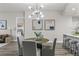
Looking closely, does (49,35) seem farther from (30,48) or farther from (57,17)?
(57,17)

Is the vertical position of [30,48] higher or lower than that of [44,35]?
lower

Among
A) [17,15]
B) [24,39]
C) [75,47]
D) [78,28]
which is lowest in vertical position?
[75,47]

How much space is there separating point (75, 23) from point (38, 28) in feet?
3.79

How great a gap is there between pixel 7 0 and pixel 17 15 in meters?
2.78

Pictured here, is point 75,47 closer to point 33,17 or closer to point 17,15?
point 33,17

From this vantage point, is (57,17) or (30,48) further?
(57,17)

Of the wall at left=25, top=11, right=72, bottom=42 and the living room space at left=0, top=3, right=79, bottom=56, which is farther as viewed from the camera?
the wall at left=25, top=11, right=72, bottom=42

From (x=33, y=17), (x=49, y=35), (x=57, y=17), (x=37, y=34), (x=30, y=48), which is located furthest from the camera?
(x=57, y=17)

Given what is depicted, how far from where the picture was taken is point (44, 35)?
3867 millimetres

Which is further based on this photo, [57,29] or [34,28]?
[34,28]

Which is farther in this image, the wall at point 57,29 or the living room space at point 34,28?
the wall at point 57,29

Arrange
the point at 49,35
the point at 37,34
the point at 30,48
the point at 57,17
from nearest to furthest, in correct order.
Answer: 1. the point at 30,48
2. the point at 49,35
3. the point at 37,34
4. the point at 57,17

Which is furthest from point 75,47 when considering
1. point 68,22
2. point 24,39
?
point 24,39

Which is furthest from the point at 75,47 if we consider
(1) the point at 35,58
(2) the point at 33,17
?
(1) the point at 35,58
